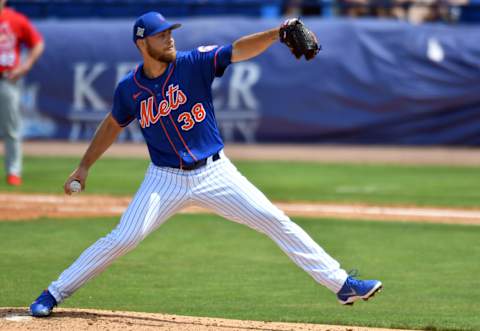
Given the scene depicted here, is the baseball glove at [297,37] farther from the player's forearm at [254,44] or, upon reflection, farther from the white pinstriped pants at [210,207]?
the white pinstriped pants at [210,207]

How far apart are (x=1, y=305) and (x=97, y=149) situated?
4.23ft

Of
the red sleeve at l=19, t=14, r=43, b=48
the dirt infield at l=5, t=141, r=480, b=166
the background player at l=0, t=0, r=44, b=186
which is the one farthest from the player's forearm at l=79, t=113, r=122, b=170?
the dirt infield at l=5, t=141, r=480, b=166

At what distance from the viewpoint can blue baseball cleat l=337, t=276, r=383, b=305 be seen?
5.89m

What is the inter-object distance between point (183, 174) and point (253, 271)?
225cm

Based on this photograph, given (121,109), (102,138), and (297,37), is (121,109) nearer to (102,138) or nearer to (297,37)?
(102,138)

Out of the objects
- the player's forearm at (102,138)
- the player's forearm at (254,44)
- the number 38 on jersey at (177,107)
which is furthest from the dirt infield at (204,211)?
the player's forearm at (254,44)

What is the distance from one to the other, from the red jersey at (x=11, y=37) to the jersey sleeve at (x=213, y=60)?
7328mm

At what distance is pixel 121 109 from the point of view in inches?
246

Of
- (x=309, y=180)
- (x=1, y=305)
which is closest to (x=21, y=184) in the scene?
(x=309, y=180)

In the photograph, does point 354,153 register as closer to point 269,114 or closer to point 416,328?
point 269,114

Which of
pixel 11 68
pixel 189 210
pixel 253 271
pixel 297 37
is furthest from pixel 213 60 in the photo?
pixel 11 68

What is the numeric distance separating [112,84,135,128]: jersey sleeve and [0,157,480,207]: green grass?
654cm

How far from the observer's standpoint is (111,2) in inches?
854

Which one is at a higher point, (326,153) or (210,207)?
(210,207)
